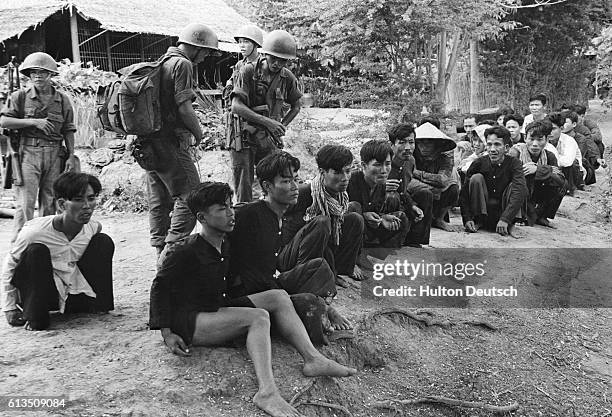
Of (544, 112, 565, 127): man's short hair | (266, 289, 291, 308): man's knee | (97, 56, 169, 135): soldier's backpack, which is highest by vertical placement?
(97, 56, 169, 135): soldier's backpack

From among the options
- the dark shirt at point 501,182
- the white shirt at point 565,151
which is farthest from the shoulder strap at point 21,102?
the white shirt at point 565,151

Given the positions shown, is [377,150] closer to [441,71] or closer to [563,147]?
[563,147]

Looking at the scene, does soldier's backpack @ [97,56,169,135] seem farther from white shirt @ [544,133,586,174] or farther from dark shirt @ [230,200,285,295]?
white shirt @ [544,133,586,174]

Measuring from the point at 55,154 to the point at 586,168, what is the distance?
781 centimetres

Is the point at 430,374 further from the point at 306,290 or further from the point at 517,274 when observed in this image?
the point at 517,274

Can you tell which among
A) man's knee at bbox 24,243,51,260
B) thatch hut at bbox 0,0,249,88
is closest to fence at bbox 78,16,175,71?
thatch hut at bbox 0,0,249,88

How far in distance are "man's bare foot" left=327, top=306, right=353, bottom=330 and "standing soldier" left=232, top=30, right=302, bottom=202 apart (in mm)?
1594

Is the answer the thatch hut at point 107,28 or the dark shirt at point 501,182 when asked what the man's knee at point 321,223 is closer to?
the dark shirt at point 501,182

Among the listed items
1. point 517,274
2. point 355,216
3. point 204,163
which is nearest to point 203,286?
point 355,216

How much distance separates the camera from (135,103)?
13.1ft

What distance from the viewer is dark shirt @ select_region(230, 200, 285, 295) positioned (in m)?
3.53

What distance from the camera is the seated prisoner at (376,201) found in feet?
15.8

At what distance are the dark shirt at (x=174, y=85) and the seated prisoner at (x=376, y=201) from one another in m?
1.43

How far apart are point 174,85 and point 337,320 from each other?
5.78 ft
